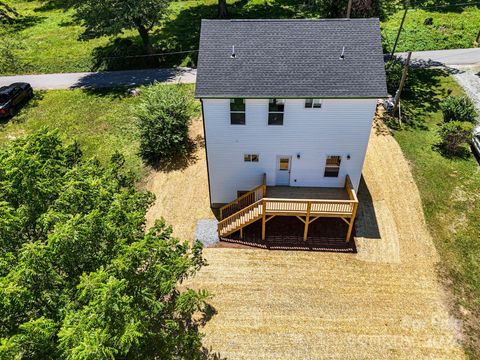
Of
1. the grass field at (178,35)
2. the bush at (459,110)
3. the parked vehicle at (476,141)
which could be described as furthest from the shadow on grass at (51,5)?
the parked vehicle at (476,141)

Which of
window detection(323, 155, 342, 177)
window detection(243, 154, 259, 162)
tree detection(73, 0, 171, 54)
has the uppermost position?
tree detection(73, 0, 171, 54)

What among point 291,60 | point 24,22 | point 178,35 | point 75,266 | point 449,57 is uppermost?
point 291,60

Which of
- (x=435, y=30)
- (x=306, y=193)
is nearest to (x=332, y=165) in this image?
(x=306, y=193)

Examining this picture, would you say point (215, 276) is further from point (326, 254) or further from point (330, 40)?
point (330, 40)

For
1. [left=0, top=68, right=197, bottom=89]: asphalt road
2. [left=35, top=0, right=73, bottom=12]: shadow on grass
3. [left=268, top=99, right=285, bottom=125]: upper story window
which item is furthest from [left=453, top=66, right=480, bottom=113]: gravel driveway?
[left=35, top=0, right=73, bottom=12]: shadow on grass

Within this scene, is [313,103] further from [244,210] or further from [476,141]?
[476,141]

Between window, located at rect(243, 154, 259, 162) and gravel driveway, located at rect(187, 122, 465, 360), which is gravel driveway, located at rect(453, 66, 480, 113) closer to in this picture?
A: gravel driveway, located at rect(187, 122, 465, 360)
